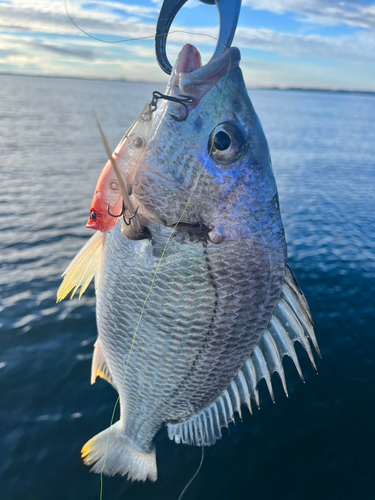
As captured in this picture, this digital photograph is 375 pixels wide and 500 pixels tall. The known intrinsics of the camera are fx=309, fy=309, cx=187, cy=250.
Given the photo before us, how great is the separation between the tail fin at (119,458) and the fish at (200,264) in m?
0.77

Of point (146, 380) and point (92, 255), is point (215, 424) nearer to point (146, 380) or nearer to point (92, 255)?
point (146, 380)

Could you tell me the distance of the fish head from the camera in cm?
196

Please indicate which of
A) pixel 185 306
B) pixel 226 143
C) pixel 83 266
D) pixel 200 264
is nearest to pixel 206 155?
pixel 226 143

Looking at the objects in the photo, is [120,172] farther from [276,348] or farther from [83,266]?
[276,348]

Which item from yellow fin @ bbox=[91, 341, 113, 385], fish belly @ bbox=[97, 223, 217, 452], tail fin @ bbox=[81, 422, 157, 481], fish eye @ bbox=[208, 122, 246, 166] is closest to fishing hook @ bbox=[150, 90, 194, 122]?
fish eye @ bbox=[208, 122, 246, 166]

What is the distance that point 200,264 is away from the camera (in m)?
2.13

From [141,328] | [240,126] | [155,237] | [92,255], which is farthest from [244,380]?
[240,126]

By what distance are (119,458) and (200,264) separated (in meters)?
2.35

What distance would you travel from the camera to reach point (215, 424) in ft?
9.22

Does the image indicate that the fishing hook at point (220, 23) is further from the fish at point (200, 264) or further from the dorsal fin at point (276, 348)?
the dorsal fin at point (276, 348)

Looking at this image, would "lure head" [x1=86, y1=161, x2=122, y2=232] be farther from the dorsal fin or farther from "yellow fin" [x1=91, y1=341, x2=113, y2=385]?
"yellow fin" [x1=91, y1=341, x2=113, y2=385]

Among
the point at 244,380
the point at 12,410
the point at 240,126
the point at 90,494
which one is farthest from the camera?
the point at 12,410

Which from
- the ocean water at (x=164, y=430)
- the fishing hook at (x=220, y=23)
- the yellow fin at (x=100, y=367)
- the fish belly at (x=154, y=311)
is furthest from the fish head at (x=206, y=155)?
the yellow fin at (x=100, y=367)

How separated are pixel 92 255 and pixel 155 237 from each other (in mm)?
764
